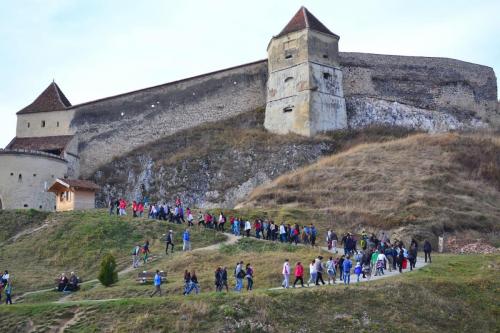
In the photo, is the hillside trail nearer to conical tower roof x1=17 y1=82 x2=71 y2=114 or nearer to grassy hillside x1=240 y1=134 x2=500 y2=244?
grassy hillside x1=240 y1=134 x2=500 y2=244

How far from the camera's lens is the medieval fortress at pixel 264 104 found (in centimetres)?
4575

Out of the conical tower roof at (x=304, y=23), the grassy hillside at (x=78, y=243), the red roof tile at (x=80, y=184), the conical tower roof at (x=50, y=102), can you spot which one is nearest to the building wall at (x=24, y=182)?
the red roof tile at (x=80, y=184)

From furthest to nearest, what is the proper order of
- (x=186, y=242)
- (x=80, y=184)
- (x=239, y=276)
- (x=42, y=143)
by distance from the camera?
(x=42, y=143), (x=80, y=184), (x=186, y=242), (x=239, y=276)

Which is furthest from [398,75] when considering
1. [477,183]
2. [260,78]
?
[477,183]

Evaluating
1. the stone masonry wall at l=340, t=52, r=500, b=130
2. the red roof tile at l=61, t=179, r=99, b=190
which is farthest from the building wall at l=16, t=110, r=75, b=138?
the stone masonry wall at l=340, t=52, r=500, b=130

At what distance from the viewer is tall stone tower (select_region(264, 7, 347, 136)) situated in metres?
45.7

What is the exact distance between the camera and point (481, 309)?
70.4 ft

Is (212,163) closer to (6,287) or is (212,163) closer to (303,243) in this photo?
(303,243)

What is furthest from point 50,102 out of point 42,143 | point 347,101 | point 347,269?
point 347,269

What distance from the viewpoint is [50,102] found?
47.7 metres

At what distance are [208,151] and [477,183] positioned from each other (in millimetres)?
15948

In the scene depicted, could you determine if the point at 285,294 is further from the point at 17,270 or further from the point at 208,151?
the point at 208,151

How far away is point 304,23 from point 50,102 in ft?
56.7

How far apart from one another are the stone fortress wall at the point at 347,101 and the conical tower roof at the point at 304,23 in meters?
3.27
